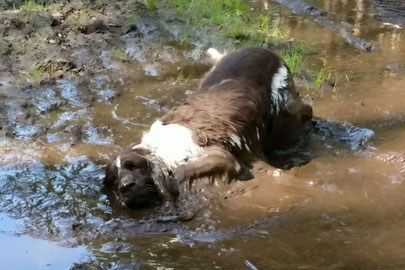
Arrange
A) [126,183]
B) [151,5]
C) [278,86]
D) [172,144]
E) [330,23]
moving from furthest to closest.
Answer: [151,5], [330,23], [278,86], [172,144], [126,183]

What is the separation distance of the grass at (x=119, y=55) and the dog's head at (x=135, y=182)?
10.7ft

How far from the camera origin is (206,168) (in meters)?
4.34

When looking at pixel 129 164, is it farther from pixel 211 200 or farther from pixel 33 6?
pixel 33 6

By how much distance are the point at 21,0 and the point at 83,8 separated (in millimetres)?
1103

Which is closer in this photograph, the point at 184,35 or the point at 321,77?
the point at 321,77

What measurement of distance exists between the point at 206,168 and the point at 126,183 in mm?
621

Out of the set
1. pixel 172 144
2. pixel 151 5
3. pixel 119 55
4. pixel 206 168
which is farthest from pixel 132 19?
pixel 206 168

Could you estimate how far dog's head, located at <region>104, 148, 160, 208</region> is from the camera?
4.16 meters

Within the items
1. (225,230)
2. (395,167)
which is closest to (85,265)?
(225,230)

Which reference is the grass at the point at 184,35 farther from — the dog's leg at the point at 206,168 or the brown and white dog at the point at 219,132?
the dog's leg at the point at 206,168

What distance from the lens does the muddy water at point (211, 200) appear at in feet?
11.6

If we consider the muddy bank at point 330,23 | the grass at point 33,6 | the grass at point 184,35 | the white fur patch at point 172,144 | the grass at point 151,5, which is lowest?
the muddy bank at point 330,23

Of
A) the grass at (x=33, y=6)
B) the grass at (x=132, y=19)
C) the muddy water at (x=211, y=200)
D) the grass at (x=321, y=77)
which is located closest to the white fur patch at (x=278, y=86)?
the muddy water at (x=211, y=200)

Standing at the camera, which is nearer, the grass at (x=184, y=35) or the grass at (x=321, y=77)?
the grass at (x=321, y=77)
